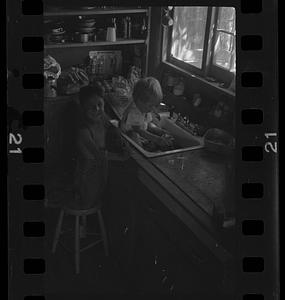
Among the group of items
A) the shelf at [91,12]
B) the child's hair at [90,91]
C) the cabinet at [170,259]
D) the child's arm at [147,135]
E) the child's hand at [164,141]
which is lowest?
the cabinet at [170,259]

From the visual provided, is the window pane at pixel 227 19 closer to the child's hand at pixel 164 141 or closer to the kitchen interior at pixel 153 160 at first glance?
the kitchen interior at pixel 153 160

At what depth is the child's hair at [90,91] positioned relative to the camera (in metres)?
0.80

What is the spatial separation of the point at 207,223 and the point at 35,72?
32 cm

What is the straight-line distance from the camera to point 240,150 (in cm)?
79

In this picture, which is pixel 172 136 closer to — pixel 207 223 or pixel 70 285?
pixel 207 223

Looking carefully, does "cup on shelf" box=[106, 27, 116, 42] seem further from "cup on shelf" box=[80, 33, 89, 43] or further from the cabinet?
the cabinet

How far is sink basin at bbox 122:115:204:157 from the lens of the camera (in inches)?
32.3

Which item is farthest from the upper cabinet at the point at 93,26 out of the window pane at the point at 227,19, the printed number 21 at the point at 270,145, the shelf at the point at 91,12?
the printed number 21 at the point at 270,145

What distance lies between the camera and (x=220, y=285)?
2.69 ft

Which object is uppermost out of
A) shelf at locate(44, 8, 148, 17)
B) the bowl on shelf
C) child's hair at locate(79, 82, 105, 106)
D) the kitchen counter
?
shelf at locate(44, 8, 148, 17)

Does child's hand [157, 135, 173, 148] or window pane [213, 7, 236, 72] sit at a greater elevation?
window pane [213, 7, 236, 72]

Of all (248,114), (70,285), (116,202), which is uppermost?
(248,114)

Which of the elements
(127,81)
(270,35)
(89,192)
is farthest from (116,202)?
(270,35)

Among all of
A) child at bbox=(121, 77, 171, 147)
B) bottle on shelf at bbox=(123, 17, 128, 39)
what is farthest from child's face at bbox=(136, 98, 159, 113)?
bottle on shelf at bbox=(123, 17, 128, 39)
